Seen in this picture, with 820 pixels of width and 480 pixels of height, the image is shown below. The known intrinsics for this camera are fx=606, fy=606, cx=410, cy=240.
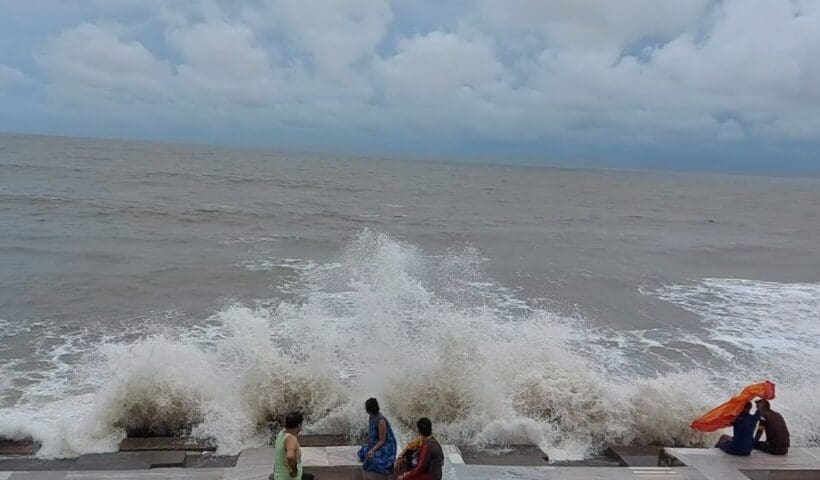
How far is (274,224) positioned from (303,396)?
21.4m

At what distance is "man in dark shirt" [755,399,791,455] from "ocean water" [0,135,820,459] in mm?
1104

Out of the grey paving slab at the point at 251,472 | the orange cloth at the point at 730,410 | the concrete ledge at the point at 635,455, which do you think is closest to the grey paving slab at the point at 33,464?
the grey paving slab at the point at 251,472

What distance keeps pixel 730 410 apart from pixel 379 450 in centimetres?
456

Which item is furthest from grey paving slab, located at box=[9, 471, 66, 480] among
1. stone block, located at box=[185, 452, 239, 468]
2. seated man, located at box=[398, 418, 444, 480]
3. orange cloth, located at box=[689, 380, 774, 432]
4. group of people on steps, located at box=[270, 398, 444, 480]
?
orange cloth, located at box=[689, 380, 774, 432]

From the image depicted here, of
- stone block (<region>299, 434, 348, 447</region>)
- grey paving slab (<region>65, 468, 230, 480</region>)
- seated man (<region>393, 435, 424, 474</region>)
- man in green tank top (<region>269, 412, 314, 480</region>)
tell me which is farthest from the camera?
stone block (<region>299, 434, 348, 447</region>)

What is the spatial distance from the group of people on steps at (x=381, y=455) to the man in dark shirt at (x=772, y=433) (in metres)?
4.44

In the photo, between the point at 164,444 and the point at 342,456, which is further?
the point at 164,444

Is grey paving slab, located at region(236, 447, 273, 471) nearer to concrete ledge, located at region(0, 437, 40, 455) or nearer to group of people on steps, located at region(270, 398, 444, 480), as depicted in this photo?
group of people on steps, located at region(270, 398, 444, 480)

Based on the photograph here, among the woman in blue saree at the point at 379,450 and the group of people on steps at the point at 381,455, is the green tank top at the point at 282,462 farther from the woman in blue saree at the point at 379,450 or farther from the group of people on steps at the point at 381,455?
the woman in blue saree at the point at 379,450

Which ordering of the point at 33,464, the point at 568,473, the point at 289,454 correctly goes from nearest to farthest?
1. the point at 289,454
2. the point at 568,473
3. the point at 33,464

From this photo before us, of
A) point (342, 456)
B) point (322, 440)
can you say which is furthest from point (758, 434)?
point (322, 440)

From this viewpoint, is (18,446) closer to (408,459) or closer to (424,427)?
(408,459)

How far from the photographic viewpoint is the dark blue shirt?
Answer: 7.33m

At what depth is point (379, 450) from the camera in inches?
245
